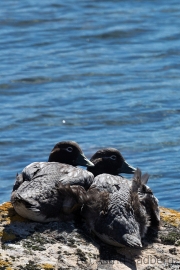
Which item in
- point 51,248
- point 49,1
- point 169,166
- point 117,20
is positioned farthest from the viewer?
point 49,1

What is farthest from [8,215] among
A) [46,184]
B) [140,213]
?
[140,213]

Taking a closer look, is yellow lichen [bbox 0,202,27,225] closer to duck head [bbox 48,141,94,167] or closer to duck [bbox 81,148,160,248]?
duck [bbox 81,148,160,248]

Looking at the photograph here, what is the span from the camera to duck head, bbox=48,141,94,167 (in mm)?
11055

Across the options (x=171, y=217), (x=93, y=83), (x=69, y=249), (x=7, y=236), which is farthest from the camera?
(x=93, y=83)

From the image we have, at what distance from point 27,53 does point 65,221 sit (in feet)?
45.2

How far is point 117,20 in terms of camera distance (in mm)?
24750

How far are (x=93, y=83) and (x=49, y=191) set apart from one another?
1114 cm

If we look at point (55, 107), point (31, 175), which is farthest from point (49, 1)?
point (31, 175)

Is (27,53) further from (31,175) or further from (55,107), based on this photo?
(31,175)

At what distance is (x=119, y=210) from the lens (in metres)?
8.45

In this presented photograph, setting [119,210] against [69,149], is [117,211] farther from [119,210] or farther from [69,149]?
[69,149]

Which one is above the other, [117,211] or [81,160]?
[117,211]

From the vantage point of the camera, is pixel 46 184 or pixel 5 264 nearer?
pixel 5 264

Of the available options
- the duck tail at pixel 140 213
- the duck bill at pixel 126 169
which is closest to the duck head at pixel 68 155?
the duck bill at pixel 126 169
